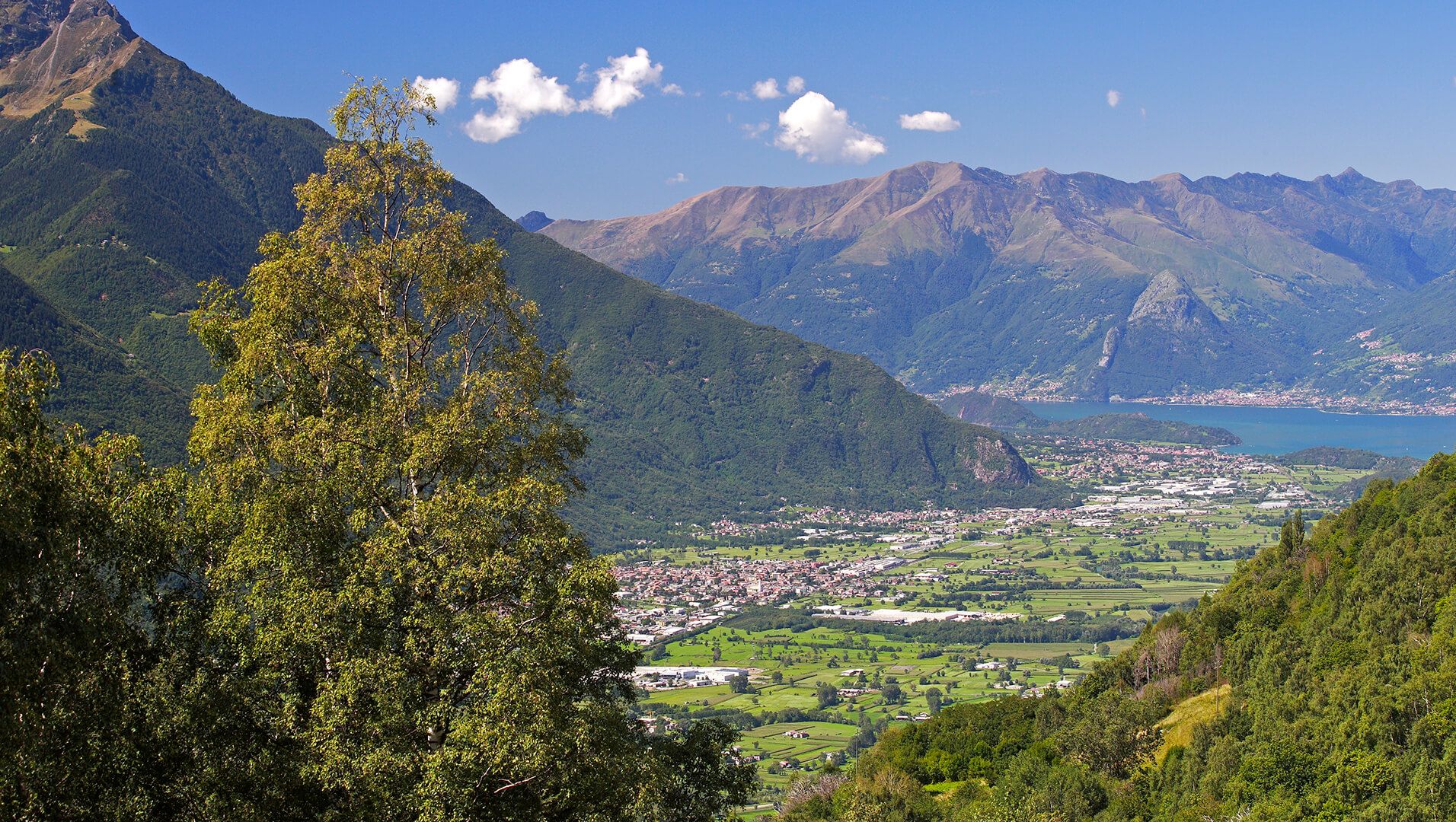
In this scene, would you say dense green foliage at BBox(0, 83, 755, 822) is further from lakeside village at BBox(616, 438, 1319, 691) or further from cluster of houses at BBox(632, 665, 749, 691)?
lakeside village at BBox(616, 438, 1319, 691)

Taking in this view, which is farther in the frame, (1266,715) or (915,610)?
(915,610)

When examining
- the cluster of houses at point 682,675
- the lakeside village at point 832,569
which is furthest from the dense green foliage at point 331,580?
the lakeside village at point 832,569

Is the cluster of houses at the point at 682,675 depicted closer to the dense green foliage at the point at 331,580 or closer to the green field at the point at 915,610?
the green field at the point at 915,610

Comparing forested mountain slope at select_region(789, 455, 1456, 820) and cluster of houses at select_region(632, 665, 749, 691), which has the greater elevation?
forested mountain slope at select_region(789, 455, 1456, 820)

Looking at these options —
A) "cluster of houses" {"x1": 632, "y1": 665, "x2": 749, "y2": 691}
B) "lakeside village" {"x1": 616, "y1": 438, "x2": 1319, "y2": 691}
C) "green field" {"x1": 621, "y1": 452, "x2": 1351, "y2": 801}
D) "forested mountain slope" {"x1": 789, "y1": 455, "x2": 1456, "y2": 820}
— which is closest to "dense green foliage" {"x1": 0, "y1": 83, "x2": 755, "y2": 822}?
"forested mountain slope" {"x1": 789, "y1": 455, "x2": 1456, "y2": 820}

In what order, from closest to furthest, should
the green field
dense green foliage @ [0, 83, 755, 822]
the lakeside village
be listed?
1. dense green foliage @ [0, 83, 755, 822]
2. the green field
3. the lakeside village

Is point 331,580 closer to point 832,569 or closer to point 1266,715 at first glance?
point 1266,715

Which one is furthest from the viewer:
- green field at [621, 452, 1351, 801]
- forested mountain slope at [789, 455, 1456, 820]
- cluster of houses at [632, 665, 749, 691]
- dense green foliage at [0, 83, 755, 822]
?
cluster of houses at [632, 665, 749, 691]

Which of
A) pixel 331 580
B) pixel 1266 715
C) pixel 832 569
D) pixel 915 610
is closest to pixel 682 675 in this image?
pixel 915 610
